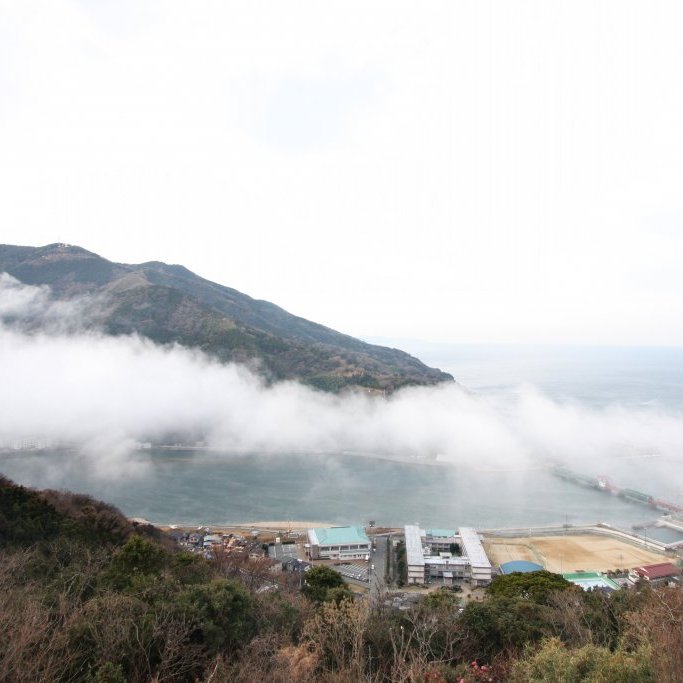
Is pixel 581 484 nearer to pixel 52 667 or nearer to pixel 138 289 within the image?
pixel 52 667

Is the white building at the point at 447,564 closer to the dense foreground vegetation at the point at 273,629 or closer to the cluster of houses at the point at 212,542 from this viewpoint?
the dense foreground vegetation at the point at 273,629

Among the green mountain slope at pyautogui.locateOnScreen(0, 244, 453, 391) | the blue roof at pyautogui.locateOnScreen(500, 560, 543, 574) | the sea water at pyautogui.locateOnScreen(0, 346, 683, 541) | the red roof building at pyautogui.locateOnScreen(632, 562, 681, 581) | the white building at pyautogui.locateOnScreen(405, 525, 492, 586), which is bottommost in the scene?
the sea water at pyautogui.locateOnScreen(0, 346, 683, 541)

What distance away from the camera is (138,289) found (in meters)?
45.4

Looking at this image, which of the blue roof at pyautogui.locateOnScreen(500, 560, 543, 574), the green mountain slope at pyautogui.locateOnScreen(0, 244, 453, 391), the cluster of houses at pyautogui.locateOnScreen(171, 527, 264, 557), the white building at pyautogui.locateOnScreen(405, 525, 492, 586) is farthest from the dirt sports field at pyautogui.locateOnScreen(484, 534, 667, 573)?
the green mountain slope at pyautogui.locateOnScreen(0, 244, 453, 391)

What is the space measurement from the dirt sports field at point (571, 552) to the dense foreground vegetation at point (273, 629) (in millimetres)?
4146

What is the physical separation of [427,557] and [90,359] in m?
35.2

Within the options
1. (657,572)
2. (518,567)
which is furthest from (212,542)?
(657,572)

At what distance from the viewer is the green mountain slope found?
37.8m

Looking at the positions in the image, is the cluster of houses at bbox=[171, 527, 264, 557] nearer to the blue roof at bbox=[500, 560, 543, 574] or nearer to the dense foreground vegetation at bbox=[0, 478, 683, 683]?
the dense foreground vegetation at bbox=[0, 478, 683, 683]

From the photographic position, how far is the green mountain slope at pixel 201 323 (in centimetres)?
3778

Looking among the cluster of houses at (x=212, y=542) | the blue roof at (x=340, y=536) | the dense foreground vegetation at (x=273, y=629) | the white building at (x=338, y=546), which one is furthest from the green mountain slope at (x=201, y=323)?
the dense foreground vegetation at (x=273, y=629)

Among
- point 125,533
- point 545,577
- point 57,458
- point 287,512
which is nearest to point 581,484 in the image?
point 287,512

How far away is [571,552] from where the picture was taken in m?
12.4

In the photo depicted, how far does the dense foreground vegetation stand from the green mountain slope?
27.7m
